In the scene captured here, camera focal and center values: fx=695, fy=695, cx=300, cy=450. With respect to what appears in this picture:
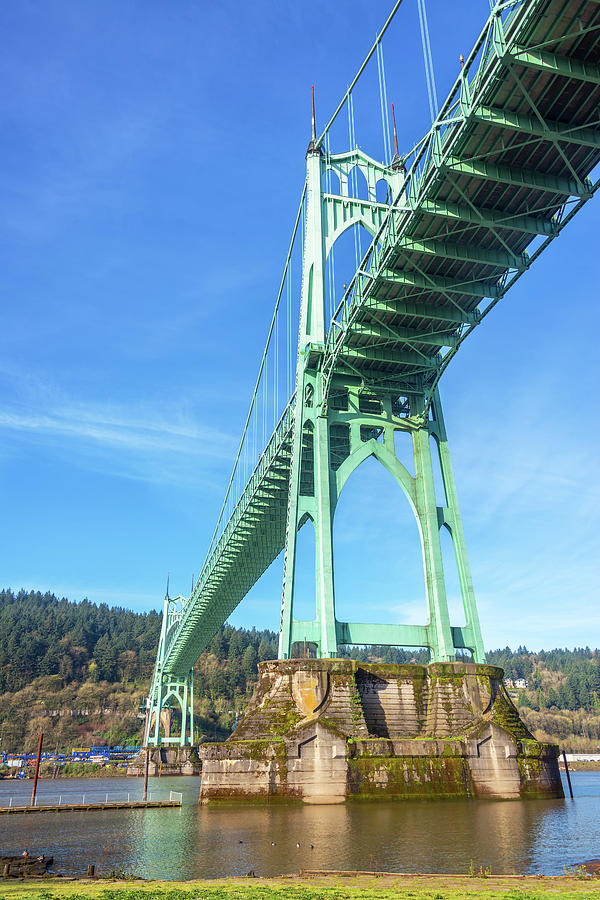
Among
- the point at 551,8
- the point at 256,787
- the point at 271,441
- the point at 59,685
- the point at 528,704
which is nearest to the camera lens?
the point at 551,8

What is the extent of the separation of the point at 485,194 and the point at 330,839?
1945 cm

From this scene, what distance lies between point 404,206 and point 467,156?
2825mm

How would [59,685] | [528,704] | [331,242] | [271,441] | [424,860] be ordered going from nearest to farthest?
[424,860] → [331,242] → [271,441] → [59,685] → [528,704]

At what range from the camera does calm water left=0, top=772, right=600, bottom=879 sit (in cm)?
1268

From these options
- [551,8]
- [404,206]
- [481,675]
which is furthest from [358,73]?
[481,675]

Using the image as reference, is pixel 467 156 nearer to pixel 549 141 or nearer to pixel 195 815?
pixel 549 141

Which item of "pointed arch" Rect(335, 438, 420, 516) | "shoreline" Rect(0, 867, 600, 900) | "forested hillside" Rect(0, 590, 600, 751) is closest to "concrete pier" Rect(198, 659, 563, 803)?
"pointed arch" Rect(335, 438, 420, 516)

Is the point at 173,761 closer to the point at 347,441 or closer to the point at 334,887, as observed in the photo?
the point at 347,441

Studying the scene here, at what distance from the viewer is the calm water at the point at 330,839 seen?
41.6 ft

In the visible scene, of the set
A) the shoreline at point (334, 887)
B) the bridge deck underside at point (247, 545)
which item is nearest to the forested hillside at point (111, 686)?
the bridge deck underside at point (247, 545)

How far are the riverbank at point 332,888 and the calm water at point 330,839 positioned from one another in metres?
1.24

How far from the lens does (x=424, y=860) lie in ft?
41.3

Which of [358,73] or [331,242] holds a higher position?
[358,73]

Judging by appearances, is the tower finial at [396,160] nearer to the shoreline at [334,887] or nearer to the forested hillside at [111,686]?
the shoreline at [334,887]
